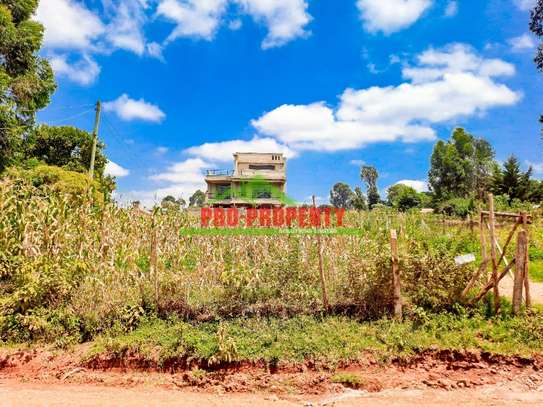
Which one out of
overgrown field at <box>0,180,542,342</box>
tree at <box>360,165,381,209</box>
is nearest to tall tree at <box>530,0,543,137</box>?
overgrown field at <box>0,180,542,342</box>

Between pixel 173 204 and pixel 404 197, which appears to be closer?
pixel 173 204

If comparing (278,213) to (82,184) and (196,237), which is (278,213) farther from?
(82,184)

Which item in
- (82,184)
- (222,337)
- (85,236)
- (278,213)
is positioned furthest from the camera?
(82,184)

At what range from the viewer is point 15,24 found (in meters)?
10.8

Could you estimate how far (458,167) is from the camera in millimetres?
30328

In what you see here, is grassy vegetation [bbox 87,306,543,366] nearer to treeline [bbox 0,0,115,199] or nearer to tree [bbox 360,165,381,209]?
treeline [bbox 0,0,115,199]

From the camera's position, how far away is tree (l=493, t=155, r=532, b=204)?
22312mm

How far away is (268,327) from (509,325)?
3.18 meters

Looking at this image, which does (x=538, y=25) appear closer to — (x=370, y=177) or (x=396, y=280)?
(x=396, y=280)

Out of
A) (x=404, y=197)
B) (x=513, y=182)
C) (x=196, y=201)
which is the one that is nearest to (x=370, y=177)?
(x=404, y=197)

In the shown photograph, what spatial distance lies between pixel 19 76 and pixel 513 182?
83.5ft

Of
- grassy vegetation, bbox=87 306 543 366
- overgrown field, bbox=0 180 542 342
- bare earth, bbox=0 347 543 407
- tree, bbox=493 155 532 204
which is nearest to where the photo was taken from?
bare earth, bbox=0 347 543 407

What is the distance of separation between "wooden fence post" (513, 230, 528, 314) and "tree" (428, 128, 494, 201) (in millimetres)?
26655

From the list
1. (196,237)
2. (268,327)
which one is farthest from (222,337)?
(196,237)
